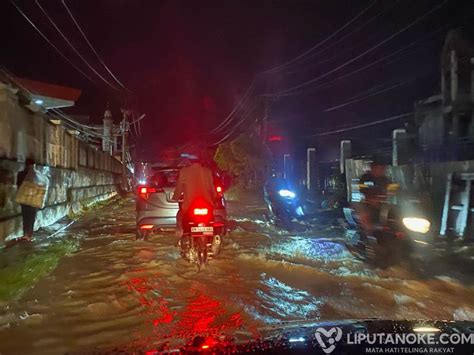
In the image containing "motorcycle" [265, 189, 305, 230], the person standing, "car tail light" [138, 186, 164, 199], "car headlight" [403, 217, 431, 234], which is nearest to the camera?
"car headlight" [403, 217, 431, 234]

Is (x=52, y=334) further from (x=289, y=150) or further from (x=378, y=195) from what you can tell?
(x=289, y=150)

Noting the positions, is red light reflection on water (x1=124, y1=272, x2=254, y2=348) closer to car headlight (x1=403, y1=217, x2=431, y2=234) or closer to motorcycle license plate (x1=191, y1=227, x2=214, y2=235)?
motorcycle license plate (x1=191, y1=227, x2=214, y2=235)

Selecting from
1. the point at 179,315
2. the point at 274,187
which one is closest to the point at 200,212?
the point at 179,315

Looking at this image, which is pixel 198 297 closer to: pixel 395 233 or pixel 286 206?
pixel 395 233

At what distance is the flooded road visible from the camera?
4.48 meters

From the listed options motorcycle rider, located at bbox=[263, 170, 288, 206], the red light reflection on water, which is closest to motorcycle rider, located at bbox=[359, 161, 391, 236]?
the red light reflection on water

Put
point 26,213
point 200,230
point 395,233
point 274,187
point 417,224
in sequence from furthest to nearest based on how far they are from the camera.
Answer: point 274,187 → point 26,213 → point 395,233 → point 417,224 → point 200,230

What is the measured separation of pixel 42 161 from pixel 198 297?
24.8ft

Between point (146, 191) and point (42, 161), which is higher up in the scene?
point (42, 161)

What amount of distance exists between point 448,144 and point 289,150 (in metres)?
11.9

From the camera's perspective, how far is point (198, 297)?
18.6 feet

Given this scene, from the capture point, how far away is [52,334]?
4.46m

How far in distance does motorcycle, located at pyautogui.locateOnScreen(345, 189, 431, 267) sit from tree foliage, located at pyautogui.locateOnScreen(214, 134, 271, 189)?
18214 millimetres

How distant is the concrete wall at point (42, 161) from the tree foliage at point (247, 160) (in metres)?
9.79
